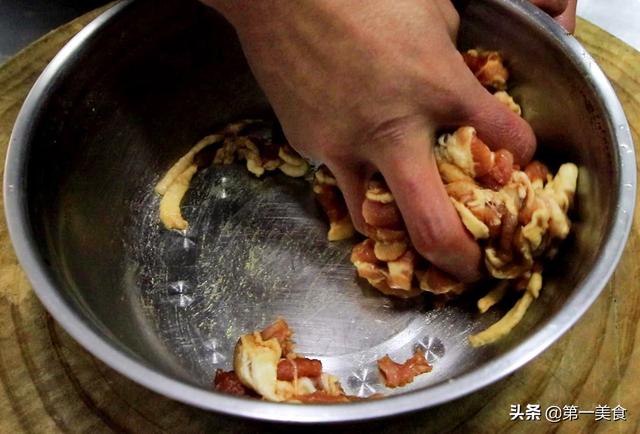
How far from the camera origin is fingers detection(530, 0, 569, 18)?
115cm

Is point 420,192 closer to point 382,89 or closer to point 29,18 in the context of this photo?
point 382,89

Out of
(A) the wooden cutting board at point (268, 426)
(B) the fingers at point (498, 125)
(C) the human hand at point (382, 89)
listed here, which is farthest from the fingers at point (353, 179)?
(A) the wooden cutting board at point (268, 426)

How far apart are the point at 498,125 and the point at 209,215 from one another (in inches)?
21.6

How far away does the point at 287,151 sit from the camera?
4.31 feet

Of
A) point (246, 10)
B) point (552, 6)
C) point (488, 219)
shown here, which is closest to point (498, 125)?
point (488, 219)

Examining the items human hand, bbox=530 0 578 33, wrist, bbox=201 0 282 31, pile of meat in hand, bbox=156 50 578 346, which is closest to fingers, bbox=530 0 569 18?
human hand, bbox=530 0 578 33

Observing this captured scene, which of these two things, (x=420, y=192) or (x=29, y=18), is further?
(x=29, y=18)

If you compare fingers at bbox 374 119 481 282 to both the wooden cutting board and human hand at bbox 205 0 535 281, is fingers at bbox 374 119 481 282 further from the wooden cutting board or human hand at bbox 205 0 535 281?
the wooden cutting board

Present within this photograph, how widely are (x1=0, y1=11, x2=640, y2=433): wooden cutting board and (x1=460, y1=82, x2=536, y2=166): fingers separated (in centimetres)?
25

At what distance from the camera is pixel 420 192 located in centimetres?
96

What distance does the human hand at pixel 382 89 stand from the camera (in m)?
0.93

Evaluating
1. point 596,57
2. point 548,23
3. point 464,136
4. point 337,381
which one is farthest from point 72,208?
point 596,57

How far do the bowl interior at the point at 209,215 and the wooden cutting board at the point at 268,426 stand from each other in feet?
0.20

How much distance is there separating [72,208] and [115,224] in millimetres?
117
